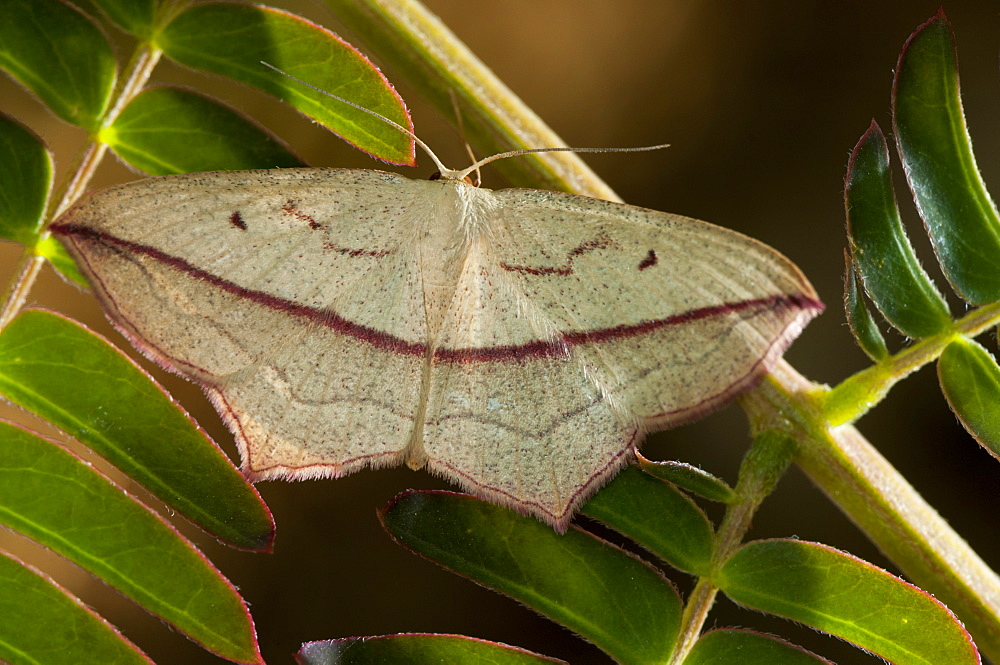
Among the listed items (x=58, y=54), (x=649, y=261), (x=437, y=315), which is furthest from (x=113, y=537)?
(x=649, y=261)

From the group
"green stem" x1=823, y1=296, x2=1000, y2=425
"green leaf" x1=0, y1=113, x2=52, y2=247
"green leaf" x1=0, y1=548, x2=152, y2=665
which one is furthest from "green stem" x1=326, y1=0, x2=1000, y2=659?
"green leaf" x1=0, y1=548, x2=152, y2=665

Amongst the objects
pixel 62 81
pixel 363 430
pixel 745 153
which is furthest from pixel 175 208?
pixel 745 153

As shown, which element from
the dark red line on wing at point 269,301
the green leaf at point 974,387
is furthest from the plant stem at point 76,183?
the green leaf at point 974,387

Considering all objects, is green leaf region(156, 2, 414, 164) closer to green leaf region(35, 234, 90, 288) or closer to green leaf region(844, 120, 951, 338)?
green leaf region(35, 234, 90, 288)

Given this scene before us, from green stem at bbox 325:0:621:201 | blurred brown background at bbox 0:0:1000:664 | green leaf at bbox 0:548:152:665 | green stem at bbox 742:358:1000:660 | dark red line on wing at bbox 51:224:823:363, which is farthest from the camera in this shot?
blurred brown background at bbox 0:0:1000:664

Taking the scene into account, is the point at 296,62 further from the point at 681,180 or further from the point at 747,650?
the point at 681,180

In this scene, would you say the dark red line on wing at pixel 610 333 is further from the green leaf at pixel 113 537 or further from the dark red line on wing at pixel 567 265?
the green leaf at pixel 113 537

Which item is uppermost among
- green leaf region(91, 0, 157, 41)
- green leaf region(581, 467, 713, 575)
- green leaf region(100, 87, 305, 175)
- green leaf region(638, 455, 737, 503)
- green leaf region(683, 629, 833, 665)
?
green leaf region(91, 0, 157, 41)
